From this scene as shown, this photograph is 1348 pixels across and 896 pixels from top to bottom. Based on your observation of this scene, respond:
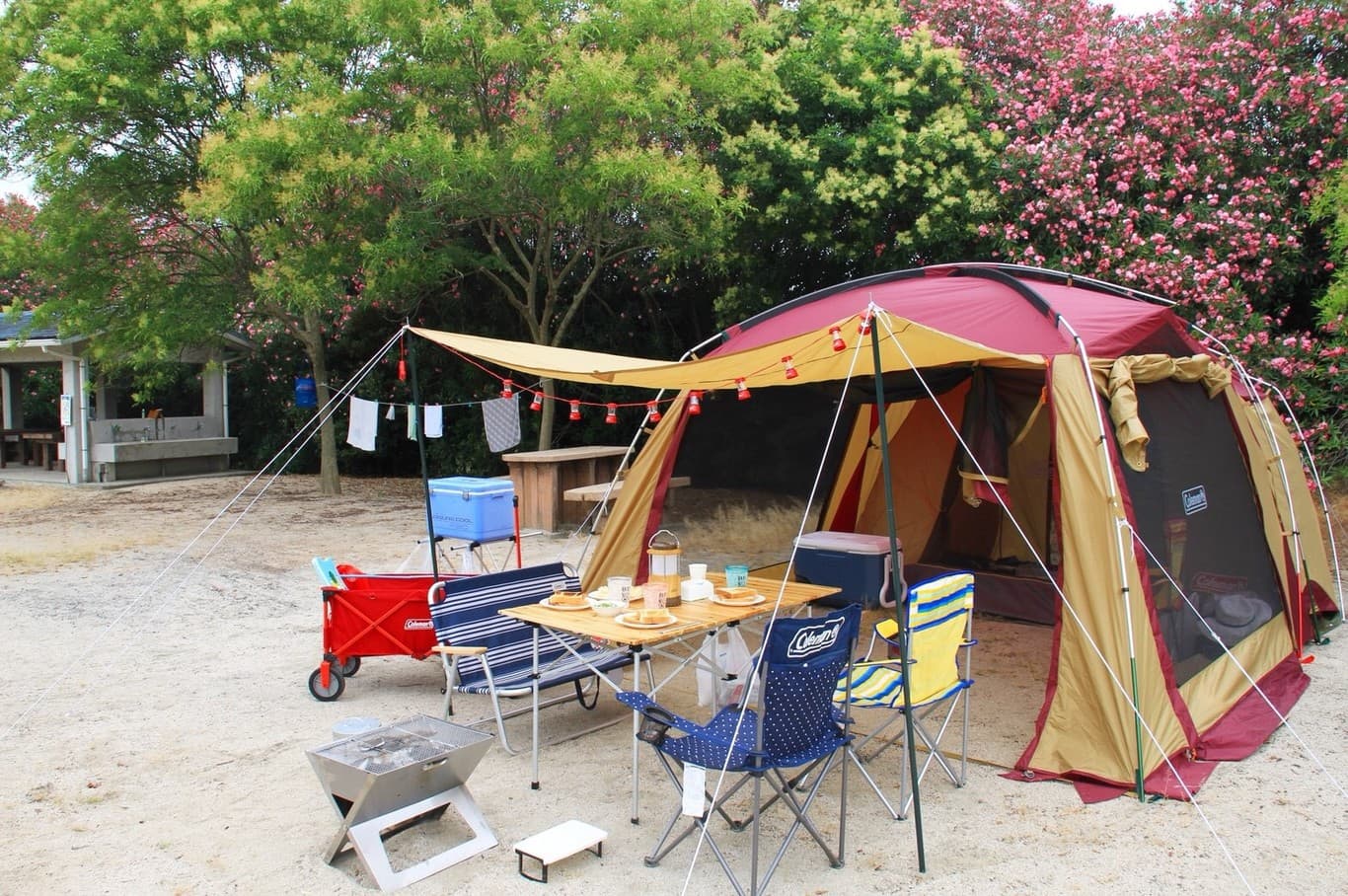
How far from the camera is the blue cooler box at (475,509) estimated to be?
5.62 meters

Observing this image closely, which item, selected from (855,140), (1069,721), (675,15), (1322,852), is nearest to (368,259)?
(675,15)

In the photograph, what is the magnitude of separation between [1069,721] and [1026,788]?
0.33 metres

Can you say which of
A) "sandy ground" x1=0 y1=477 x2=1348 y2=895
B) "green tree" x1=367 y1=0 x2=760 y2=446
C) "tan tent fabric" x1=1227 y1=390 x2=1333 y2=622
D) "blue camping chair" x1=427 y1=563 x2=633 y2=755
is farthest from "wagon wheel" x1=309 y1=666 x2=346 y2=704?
"green tree" x1=367 y1=0 x2=760 y2=446

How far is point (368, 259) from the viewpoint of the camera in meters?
9.34

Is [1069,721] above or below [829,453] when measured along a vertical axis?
Result: below

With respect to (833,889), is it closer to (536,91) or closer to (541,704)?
(541,704)

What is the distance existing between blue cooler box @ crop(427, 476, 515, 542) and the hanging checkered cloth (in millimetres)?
566

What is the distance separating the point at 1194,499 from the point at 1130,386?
793mm

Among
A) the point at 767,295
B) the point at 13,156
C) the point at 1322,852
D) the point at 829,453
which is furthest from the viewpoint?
the point at 767,295

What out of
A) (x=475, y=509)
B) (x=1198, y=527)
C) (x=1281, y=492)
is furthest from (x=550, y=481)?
(x=1198, y=527)

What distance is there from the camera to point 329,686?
4531 millimetres

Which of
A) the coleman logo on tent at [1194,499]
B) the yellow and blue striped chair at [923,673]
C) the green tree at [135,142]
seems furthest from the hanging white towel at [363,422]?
the green tree at [135,142]

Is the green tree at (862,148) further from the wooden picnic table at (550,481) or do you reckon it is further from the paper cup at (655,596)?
the paper cup at (655,596)

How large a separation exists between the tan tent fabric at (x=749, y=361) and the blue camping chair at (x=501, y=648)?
97 centimetres
